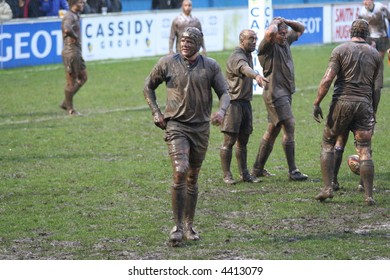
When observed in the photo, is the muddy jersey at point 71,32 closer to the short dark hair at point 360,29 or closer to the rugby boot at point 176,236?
the short dark hair at point 360,29

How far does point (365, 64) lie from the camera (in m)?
13.3

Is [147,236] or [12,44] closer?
[147,236]

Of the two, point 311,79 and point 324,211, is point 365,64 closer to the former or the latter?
point 324,211

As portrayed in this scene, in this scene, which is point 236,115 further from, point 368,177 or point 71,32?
point 71,32

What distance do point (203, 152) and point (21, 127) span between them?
9573mm

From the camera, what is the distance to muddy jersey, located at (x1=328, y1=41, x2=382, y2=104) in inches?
523

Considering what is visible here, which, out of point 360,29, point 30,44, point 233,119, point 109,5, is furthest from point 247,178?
point 109,5

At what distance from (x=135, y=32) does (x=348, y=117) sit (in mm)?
A: 20060

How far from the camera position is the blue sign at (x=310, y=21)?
A: 37094mm

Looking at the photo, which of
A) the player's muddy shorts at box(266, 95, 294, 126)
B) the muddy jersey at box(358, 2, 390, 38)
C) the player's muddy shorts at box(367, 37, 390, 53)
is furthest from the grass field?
the muddy jersey at box(358, 2, 390, 38)

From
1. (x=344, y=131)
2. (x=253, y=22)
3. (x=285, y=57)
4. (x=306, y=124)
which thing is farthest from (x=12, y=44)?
(x=344, y=131)

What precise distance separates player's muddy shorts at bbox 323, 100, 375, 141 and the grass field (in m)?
0.96

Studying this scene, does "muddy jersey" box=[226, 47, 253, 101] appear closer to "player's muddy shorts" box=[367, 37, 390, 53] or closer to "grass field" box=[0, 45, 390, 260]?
"grass field" box=[0, 45, 390, 260]

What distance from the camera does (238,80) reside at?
49.4 feet
